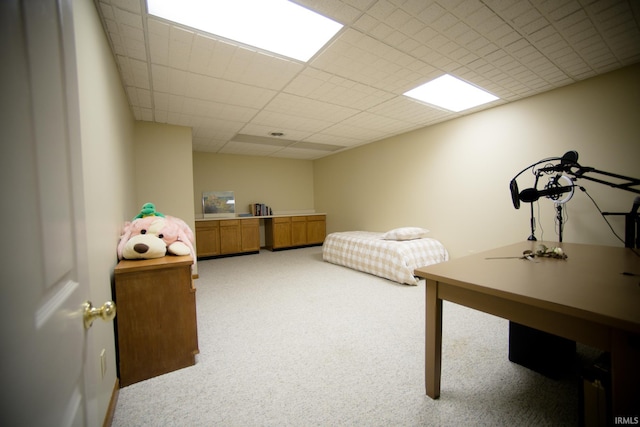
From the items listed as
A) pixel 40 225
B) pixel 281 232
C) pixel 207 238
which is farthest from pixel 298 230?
pixel 40 225

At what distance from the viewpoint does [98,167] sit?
1.43 m

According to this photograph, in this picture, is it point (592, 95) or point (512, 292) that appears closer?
point (512, 292)

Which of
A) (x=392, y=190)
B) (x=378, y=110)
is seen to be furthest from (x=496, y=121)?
(x=392, y=190)

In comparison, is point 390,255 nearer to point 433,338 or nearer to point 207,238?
point 433,338

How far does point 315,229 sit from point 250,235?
5.54 ft

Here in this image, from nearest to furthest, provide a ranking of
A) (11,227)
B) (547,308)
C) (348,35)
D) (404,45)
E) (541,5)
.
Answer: (11,227)
(547,308)
(541,5)
(348,35)
(404,45)

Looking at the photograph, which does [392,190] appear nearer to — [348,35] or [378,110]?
[378,110]

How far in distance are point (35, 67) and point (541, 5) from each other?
2553 millimetres

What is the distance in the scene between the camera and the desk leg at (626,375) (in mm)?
805

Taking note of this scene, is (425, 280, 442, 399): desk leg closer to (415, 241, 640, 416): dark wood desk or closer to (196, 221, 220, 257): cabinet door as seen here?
(415, 241, 640, 416): dark wood desk

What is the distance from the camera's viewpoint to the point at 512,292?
106 cm

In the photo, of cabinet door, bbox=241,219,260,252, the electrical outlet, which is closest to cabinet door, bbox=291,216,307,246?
Result: cabinet door, bbox=241,219,260,252

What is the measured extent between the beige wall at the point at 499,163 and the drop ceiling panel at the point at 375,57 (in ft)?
0.78

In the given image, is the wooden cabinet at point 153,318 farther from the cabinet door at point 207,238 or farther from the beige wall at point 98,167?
the cabinet door at point 207,238
